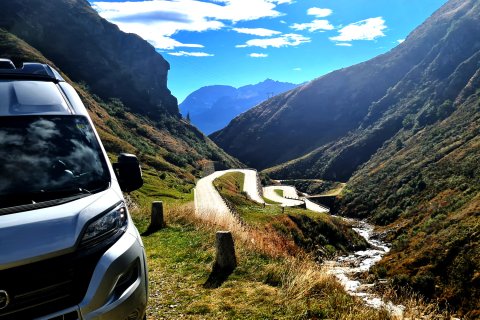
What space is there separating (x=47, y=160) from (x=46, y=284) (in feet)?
5.46

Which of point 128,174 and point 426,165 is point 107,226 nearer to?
point 128,174

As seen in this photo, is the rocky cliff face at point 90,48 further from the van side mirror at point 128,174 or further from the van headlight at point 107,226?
the van headlight at point 107,226

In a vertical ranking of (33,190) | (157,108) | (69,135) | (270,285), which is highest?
(157,108)

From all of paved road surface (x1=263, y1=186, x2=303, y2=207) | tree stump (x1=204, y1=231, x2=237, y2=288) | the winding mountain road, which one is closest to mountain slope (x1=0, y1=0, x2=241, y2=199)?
the winding mountain road

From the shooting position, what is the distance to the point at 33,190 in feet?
13.6

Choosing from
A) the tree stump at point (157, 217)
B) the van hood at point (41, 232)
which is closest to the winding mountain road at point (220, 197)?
the tree stump at point (157, 217)

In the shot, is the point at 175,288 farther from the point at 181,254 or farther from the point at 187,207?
the point at 187,207

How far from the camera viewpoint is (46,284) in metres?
3.44

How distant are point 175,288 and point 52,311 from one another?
193 inches

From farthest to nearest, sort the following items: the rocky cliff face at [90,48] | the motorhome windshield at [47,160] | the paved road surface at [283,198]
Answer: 1. the rocky cliff face at [90,48]
2. the paved road surface at [283,198]
3. the motorhome windshield at [47,160]

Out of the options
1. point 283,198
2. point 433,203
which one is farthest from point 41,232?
point 283,198

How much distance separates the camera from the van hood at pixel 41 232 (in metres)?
3.30

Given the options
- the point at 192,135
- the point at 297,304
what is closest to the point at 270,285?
the point at 297,304

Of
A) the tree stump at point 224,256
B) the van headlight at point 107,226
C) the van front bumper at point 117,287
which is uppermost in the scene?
the van headlight at point 107,226
